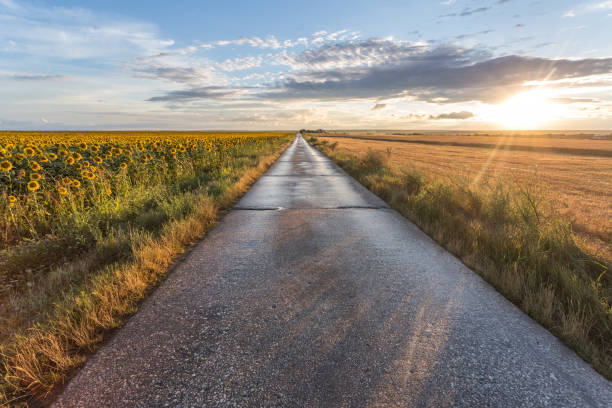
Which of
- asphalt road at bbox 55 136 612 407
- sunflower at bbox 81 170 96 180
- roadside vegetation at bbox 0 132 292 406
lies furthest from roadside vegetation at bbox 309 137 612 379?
sunflower at bbox 81 170 96 180

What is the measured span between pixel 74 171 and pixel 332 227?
20.3 ft

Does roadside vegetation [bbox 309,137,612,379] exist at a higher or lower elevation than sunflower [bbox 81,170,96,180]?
lower

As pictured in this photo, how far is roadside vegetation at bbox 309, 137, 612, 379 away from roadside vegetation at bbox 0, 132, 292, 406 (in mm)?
4287

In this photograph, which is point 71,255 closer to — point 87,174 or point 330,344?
point 87,174

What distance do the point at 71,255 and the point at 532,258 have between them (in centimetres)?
688

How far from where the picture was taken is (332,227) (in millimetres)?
5762

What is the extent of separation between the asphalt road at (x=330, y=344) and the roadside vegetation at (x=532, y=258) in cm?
22

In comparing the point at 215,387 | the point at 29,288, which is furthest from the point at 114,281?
the point at 215,387

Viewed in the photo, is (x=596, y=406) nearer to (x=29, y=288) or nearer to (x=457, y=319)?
(x=457, y=319)

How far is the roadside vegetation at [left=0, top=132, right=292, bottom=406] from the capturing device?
2.18 m

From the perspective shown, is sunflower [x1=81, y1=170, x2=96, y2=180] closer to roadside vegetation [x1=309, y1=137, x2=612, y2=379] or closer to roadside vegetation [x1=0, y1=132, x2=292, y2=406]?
roadside vegetation [x1=0, y1=132, x2=292, y2=406]

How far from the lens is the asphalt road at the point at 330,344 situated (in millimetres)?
1894

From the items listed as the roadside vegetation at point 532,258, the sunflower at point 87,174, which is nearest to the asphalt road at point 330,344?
the roadside vegetation at point 532,258

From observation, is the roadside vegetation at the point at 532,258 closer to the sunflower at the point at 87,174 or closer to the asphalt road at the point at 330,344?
the asphalt road at the point at 330,344
